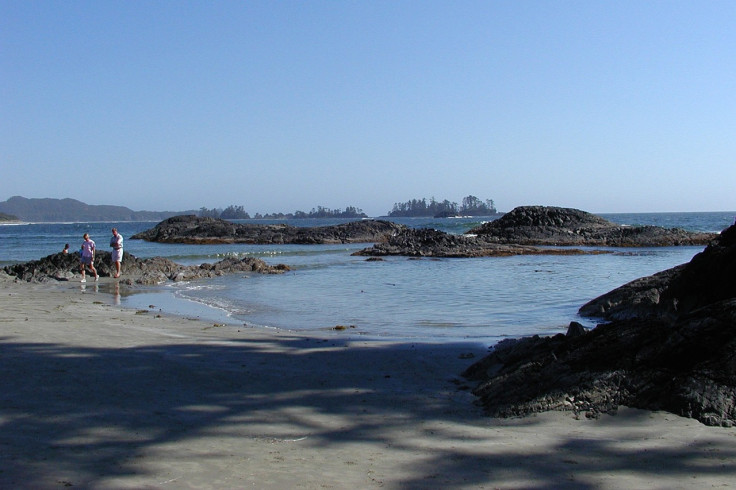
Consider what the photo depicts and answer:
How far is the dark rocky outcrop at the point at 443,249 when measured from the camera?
34219 millimetres

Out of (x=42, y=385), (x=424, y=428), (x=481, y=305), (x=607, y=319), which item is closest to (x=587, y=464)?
(x=424, y=428)

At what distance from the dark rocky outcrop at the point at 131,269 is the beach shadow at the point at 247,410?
12819 mm

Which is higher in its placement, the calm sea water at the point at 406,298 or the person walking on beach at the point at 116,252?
the person walking on beach at the point at 116,252

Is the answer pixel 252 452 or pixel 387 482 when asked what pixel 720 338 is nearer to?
pixel 387 482

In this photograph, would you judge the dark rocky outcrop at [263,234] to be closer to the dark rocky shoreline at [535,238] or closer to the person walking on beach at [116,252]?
the dark rocky shoreline at [535,238]

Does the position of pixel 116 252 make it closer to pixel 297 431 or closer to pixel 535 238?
pixel 297 431

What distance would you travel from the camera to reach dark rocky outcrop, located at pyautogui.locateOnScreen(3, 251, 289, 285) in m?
20.1

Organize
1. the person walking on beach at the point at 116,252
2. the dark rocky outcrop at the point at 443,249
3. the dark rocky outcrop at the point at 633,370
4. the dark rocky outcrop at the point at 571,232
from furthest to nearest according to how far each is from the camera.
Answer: the dark rocky outcrop at the point at 571,232, the dark rocky outcrop at the point at 443,249, the person walking on beach at the point at 116,252, the dark rocky outcrop at the point at 633,370

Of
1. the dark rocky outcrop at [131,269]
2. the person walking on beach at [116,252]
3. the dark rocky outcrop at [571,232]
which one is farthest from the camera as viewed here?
the dark rocky outcrop at [571,232]

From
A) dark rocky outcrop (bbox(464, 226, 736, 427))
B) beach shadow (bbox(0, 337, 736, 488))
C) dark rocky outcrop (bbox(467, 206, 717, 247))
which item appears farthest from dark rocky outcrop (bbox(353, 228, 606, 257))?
dark rocky outcrop (bbox(464, 226, 736, 427))

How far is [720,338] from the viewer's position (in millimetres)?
4930

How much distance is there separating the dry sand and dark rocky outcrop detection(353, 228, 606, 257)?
26.7 m

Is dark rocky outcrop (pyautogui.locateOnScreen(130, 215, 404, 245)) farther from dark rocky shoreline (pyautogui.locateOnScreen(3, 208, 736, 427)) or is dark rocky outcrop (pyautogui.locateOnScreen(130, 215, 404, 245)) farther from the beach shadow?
dark rocky shoreline (pyautogui.locateOnScreen(3, 208, 736, 427))

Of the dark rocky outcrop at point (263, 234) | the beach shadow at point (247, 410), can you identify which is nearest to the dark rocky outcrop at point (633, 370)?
the beach shadow at point (247, 410)
